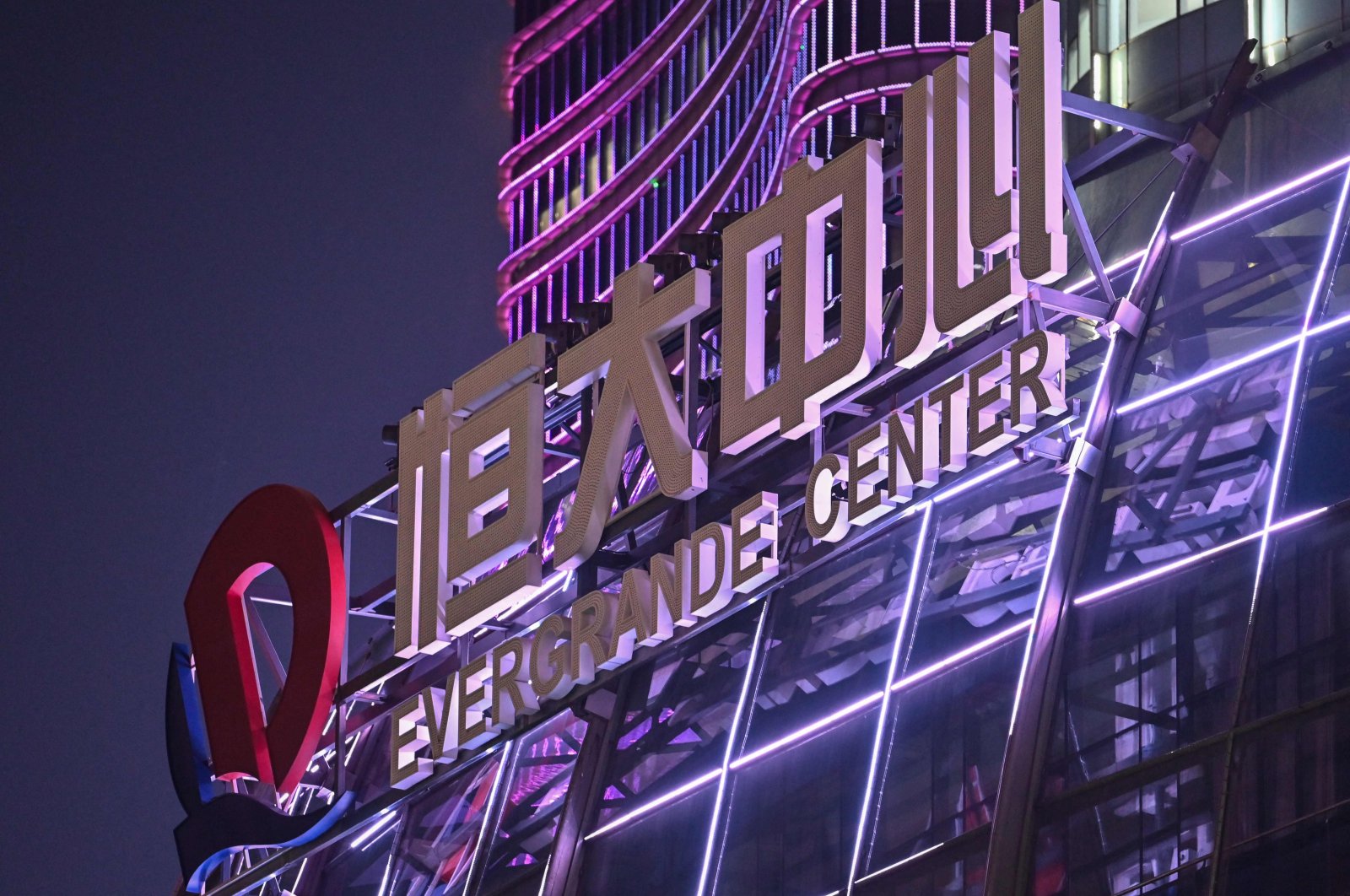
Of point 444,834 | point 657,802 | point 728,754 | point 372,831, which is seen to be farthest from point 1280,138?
point 372,831

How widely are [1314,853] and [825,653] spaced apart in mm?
6728

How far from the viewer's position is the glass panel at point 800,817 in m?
17.9

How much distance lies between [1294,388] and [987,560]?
3.26m

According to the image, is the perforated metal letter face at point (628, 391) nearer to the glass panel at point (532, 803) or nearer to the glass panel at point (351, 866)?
the glass panel at point (532, 803)

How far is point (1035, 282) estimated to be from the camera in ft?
55.8

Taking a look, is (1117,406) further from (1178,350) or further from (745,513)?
(745,513)

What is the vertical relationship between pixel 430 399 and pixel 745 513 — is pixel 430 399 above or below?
above

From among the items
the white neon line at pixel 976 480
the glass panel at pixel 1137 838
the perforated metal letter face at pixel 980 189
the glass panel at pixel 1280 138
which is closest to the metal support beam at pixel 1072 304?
the perforated metal letter face at pixel 980 189

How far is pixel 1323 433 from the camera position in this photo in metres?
16.0

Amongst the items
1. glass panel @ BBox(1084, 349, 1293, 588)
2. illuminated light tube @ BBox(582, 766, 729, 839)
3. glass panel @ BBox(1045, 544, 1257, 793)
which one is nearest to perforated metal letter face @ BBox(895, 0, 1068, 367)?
glass panel @ BBox(1084, 349, 1293, 588)

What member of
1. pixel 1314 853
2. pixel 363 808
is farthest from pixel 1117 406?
pixel 363 808

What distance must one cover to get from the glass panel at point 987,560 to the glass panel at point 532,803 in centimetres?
568

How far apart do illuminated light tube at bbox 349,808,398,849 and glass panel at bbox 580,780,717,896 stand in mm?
5884

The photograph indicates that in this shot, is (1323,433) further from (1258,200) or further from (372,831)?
(372,831)
